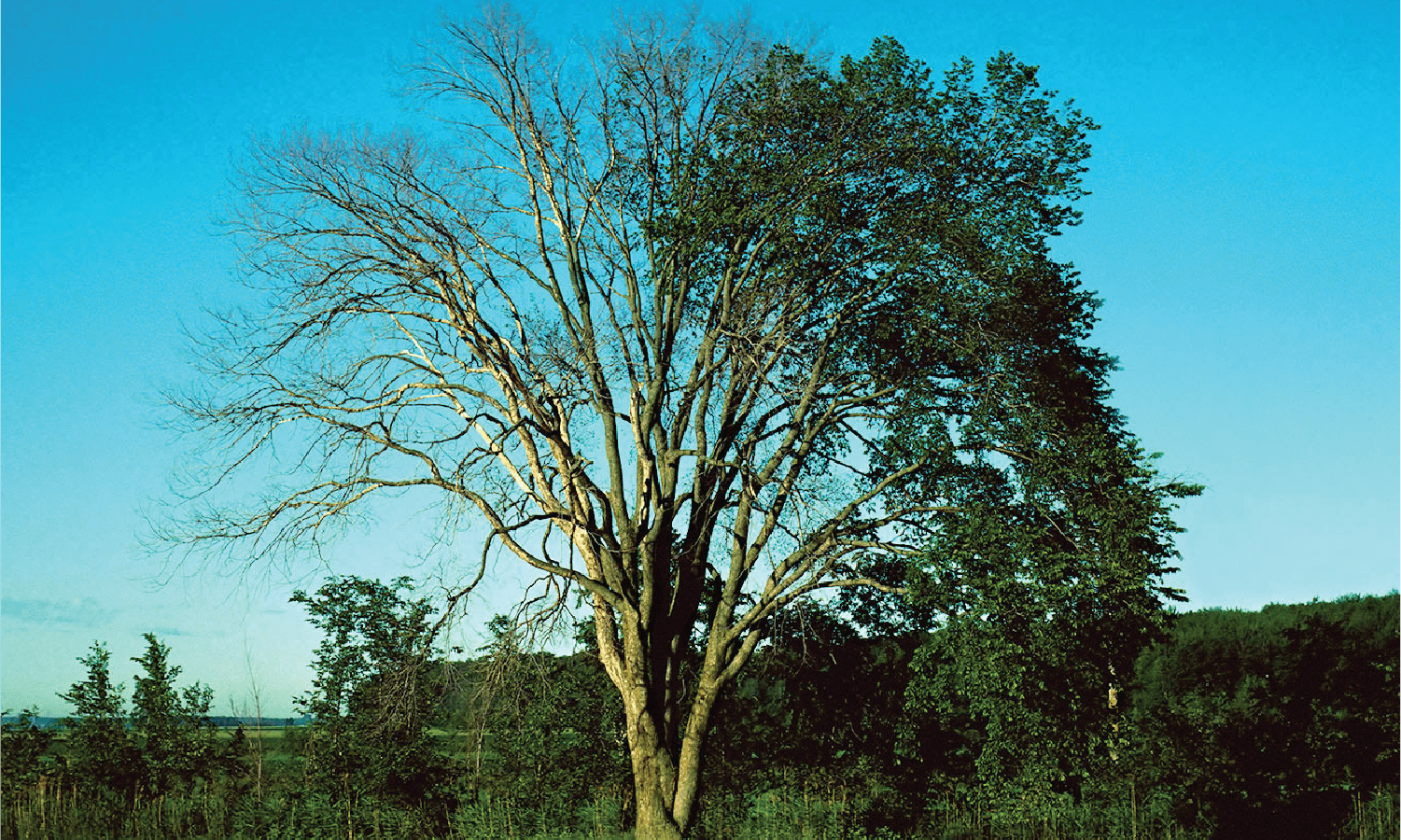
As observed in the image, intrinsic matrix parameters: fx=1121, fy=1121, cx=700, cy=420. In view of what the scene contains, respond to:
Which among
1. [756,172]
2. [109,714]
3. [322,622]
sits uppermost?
[756,172]

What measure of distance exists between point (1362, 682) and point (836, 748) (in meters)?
10.7

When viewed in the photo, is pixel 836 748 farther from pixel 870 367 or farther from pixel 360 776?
pixel 360 776

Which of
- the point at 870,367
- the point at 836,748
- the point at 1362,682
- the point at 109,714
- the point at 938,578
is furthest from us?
the point at 1362,682

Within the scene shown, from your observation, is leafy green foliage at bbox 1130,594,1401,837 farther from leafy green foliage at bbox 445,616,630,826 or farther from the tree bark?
leafy green foliage at bbox 445,616,630,826

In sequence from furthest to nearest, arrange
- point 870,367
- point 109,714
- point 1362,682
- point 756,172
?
1. point 1362,682
2. point 109,714
3. point 870,367
4. point 756,172

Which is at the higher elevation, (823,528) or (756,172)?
(756,172)

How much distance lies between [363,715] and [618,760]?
4.12 m

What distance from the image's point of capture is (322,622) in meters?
18.3

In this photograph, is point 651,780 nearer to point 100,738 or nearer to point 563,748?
point 563,748

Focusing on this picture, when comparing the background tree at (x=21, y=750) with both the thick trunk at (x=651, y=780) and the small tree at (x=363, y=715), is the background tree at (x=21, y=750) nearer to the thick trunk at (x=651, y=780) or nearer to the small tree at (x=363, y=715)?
the small tree at (x=363, y=715)

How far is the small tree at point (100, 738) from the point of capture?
18.3m

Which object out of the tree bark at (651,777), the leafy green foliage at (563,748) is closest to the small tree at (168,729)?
the leafy green foliage at (563,748)

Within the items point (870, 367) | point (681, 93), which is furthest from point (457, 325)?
point (870, 367)

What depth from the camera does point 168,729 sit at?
62.3ft
